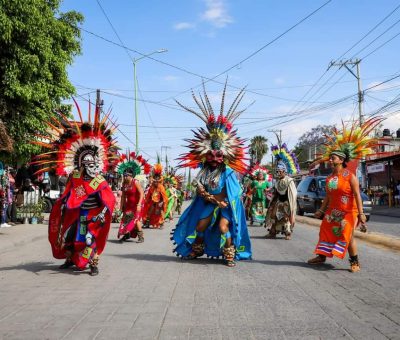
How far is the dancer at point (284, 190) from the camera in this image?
13250mm

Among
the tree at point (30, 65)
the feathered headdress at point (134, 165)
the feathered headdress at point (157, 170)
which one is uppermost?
the tree at point (30, 65)

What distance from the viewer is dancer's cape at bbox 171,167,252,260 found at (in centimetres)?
871

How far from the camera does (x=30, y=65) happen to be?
15914 millimetres

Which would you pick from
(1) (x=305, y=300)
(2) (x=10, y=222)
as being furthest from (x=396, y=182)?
(1) (x=305, y=300)

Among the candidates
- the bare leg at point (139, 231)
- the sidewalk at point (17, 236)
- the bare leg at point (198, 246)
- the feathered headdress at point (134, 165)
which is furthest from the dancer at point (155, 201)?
the bare leg at point (198, 246)

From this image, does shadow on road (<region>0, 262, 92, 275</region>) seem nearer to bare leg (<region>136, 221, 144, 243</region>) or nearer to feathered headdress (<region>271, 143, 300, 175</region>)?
bare leg (<region>136, 221, 144, 243</region>)

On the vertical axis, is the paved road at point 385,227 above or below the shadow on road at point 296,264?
above

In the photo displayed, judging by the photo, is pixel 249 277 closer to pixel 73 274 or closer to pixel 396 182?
pixel 73 274

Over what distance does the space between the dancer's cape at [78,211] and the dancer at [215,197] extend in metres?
1.65

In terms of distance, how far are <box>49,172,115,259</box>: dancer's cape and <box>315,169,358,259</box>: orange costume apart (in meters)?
3.54

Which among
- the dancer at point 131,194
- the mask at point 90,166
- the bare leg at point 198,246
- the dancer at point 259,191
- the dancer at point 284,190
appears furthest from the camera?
the dancer at point 259,191

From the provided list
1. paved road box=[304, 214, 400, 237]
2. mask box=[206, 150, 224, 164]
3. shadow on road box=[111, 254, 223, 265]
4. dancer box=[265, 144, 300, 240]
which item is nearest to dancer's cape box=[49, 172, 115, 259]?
shadow on road box=[111, 254, 223, 265]

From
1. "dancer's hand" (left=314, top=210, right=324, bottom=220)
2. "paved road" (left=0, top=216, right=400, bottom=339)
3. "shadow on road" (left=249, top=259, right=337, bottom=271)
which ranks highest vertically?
"dancer's hand" (left=314, top=210, right=324, bottom=220)

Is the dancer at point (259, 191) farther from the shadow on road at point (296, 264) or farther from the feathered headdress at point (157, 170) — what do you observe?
the shadow on road at point (296, 264)
